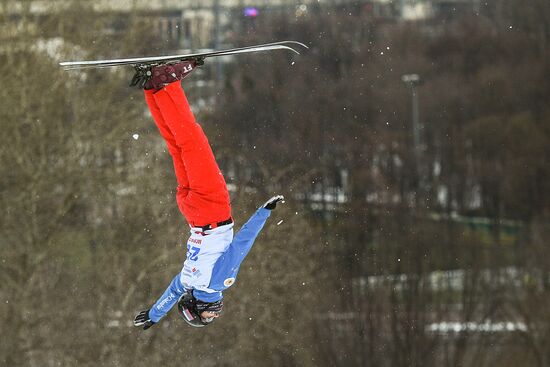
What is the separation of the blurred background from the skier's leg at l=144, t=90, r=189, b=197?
47.2 feet

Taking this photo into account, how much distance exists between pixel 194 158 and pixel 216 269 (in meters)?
0.85

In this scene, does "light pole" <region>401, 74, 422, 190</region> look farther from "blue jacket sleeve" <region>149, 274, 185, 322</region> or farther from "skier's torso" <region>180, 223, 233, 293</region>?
"skier's torso" <region>180, 223, 233, 293</region>

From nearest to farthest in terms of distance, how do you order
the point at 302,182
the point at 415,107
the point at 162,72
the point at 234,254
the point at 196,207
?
the point at 162,72 < the point at 196,207 < the point at 234,254 < the point at 302,182 < the point at 415,107

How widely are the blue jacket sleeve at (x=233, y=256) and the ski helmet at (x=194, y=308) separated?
144 mm

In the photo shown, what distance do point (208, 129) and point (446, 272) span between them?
7367 millimetres

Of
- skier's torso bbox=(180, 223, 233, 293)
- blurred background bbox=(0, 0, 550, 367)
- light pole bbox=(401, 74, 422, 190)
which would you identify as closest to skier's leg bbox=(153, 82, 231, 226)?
skier's torso bbox=(180, 223, 233, 293)

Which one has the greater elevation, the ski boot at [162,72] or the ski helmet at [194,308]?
the ski boot at [162,72]

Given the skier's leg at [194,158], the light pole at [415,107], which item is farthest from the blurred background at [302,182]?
the skier's leg at [194,158]

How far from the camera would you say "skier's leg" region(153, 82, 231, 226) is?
725 centimetres

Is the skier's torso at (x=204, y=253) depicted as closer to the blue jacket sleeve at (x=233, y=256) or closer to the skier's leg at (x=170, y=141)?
the blue jacket sleeve at (x=233, y=256)

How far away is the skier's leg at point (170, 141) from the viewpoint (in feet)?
24.2

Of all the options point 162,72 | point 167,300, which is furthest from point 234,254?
point 162,72

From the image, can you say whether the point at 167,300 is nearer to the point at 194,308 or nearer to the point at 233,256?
the point at 194,308

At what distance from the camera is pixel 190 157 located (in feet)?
24.0
